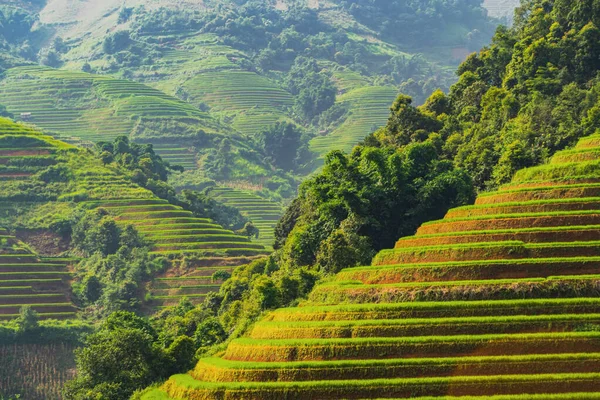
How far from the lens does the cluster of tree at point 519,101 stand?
45344 mm

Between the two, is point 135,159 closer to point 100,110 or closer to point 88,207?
point 88,207

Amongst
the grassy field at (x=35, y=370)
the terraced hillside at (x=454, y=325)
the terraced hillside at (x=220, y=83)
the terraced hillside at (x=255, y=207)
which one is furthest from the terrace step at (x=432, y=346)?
the terraced hillside at (x=220, y=83)

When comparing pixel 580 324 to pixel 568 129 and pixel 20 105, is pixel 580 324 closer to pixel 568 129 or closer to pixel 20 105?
pixel 568 129

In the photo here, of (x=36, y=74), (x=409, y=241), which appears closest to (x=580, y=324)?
(x=409, y=241)

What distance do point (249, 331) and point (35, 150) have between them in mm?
40773

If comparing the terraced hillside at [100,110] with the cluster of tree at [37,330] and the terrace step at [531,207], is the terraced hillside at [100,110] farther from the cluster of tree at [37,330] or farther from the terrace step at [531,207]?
the terrace step at [531,207]

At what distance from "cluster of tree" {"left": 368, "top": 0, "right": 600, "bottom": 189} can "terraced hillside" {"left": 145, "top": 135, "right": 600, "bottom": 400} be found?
9.19 meters

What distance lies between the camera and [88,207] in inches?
2650

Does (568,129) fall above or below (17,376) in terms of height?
above

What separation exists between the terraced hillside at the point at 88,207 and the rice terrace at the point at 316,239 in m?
0.15

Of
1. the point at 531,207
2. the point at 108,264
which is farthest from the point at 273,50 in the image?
the point at 531,207

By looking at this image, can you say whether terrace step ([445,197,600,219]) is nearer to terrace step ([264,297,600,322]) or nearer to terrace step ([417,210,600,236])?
terrace step ([417,210,600,236])

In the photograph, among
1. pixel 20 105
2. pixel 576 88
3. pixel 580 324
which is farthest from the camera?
pixel 20 105

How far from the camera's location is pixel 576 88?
48.6 m
